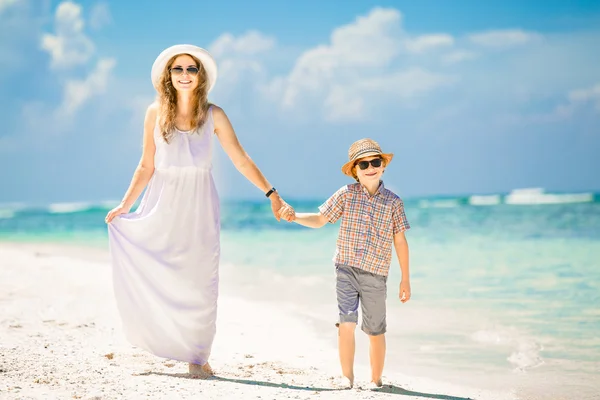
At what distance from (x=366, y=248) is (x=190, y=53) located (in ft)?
5.62

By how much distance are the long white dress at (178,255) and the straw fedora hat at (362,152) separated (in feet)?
2.98

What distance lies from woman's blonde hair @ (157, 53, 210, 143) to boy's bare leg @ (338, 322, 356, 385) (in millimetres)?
1593

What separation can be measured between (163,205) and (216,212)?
0.34 meters

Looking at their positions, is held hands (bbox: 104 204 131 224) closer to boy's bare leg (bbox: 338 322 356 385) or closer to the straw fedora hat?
the straw fedora hat

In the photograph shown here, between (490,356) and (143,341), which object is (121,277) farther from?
(490,356)

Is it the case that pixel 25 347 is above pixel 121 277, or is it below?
below

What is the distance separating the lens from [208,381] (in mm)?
4125

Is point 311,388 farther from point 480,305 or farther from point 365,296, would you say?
point 480,305

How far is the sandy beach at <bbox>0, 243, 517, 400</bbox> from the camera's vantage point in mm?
3832

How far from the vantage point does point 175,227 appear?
433cm

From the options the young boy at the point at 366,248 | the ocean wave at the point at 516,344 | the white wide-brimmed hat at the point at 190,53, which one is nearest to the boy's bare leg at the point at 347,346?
the young boy at the point at 366,248

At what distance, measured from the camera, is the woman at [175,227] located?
4.32 metres

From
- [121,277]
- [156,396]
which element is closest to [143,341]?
[121,277]

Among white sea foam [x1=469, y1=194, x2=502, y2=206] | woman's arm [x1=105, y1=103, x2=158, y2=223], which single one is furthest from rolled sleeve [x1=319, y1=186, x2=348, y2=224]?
white sea foam [x1=469, y1=194, x2=502, y2=206]
